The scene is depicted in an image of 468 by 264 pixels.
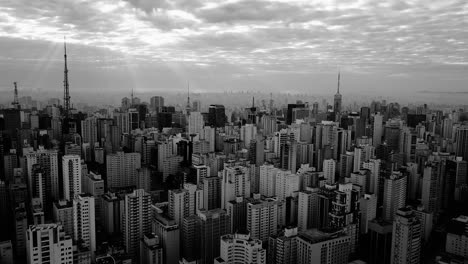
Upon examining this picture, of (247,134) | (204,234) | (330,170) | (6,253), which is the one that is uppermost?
(247,134)

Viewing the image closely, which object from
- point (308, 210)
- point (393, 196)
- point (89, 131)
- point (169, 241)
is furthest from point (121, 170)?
point (393, 196)

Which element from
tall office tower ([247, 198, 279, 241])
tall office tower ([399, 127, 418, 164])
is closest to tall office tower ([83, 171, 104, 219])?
tall office tower ([247, 198, 279, 241])

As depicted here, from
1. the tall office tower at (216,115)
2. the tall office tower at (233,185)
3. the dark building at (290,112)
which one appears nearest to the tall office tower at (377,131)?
the dark building at (290,112)

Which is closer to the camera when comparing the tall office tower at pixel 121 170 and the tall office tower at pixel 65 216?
the tall office tower at pixel 65 216

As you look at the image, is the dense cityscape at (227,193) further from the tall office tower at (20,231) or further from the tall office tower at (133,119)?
the tall office tower at (133,119)

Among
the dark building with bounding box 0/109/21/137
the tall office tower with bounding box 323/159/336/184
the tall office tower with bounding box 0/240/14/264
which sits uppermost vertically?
the dark building with bounding box 0/109/21/137

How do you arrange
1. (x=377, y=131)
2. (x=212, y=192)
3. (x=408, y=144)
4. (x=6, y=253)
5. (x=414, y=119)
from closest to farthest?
(x=6, y=253), (x=212, y=192), (x=408, y=144), (x=377, y=131), (x=414, y=119)

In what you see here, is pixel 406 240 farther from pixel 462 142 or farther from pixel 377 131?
pixel 377 131

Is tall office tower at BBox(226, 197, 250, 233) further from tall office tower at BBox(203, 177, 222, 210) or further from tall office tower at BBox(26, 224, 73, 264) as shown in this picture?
tall office tower at BBox(26, 224, 73, 264)
